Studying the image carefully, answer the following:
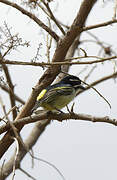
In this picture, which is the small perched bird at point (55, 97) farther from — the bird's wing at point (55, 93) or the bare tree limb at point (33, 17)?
the bare tree limb at point (33, 17)

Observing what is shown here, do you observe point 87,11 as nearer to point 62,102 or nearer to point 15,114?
point 62,102

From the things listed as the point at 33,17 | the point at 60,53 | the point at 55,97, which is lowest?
the point at 55,97

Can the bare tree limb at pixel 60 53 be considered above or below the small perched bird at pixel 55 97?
above

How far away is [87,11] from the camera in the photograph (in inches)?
201

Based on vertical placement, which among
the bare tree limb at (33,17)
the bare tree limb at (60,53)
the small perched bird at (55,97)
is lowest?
the small perched bird at (55,97)

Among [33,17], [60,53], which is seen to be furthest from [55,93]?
[33,17]

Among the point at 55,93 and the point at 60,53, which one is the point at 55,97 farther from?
the point at 60,53

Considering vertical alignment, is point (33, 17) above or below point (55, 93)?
above

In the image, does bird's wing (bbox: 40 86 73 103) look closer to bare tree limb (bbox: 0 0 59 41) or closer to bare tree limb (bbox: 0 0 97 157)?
bare tree limb (bbox: 0 0 97 157)

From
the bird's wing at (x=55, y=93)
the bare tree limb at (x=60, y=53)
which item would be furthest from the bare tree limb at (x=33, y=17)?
the bird's wing at (x=55, y=93)

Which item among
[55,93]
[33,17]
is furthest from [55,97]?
[33,17]

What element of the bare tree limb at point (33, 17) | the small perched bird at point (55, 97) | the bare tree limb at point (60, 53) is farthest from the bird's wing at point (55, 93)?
the bare tree limb at point (33, 17)

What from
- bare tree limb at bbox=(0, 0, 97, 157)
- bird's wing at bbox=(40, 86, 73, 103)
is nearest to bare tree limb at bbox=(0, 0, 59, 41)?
bare tree limb at bbox=(0, 0, 97, 157)

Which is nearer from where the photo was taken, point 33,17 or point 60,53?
point 60,53
